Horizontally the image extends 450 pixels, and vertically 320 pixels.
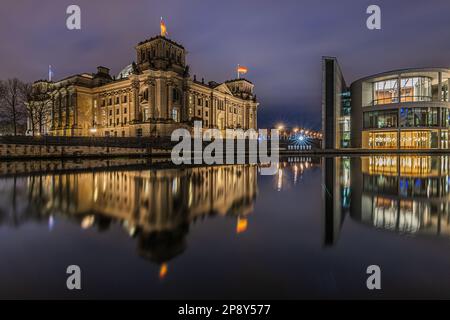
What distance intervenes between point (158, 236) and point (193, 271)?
5.19 ft

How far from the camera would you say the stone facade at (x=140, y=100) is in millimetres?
69062

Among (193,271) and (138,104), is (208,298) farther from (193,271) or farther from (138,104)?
(138,104)

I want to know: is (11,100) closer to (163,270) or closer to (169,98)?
(169,98)

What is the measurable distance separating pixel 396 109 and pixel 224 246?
68.1 m

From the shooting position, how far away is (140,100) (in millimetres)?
71438

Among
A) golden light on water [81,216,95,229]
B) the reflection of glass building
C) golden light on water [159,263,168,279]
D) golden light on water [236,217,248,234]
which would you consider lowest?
golden light on water [159,263,168,279]

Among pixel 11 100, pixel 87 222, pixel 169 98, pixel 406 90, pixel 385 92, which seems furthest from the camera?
pixel 169 98

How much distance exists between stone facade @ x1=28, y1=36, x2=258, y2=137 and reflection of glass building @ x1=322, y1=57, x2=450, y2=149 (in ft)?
129

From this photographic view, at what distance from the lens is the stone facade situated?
227 ft

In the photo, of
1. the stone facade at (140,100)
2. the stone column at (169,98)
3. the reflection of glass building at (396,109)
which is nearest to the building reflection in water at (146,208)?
the reflection of glass building at (396,109)

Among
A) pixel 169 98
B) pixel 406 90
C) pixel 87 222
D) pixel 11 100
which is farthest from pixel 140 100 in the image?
pixel 87 222

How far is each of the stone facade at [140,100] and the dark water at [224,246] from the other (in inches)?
2429

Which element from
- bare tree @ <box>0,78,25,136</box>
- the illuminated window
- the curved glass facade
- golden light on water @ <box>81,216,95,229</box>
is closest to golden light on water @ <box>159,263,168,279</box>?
golden light on water @ <box>81,216,95,229</box>

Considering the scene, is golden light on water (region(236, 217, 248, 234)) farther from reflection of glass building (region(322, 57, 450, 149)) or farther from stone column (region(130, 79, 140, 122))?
stone column (region(130, 79, 140, 122))
